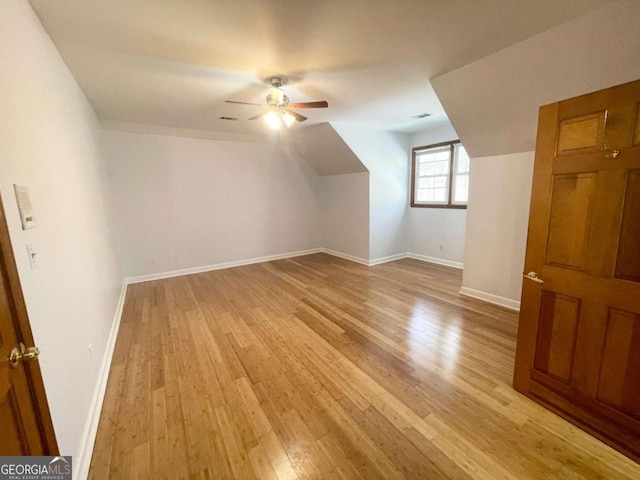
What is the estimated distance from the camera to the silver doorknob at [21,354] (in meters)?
0.90

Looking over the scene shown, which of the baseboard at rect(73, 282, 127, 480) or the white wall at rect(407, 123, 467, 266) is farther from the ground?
the white wall at rect(407, 123, 467, 266)

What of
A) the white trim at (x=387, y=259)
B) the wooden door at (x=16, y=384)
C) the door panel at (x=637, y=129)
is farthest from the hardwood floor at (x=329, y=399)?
the white trim at (x=387, y=259)

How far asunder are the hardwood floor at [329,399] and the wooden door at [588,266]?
0.23 meters

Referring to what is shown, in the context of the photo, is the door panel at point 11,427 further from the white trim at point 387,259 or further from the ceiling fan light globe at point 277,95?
the white trim at point 387,259

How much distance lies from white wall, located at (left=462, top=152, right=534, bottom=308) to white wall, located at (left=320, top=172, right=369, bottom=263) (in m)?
2.05

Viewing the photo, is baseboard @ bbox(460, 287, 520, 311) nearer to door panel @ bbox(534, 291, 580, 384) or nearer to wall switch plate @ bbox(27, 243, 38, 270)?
door panel @ bbox(534, 291, 580, 384)

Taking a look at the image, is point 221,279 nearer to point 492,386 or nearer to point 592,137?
point 492,386

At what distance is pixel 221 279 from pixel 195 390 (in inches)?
111

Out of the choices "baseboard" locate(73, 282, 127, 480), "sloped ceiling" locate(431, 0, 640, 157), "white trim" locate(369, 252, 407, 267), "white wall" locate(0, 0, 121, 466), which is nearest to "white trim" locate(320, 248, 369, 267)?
"white trim" locate(369, 252, 407, 267)

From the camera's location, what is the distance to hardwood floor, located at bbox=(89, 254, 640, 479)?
1.44 metres

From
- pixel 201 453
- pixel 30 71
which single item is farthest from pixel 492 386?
pixel 30 71

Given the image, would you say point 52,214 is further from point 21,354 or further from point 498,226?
point 498,226

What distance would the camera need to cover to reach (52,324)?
128cm

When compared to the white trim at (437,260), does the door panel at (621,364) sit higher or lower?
higher
